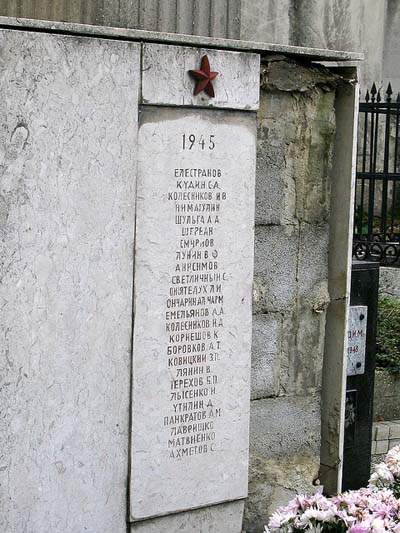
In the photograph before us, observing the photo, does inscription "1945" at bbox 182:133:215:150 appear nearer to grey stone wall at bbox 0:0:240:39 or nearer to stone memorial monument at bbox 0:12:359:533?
stone memorial monument at bbox 0:12:359:533

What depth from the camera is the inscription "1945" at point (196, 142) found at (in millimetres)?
4430

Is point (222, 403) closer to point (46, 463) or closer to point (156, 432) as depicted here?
point (156, 432)

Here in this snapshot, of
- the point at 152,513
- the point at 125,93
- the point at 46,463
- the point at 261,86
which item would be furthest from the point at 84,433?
the point at 261,86

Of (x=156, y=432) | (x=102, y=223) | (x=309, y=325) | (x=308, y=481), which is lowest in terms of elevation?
(x=308, y=481)

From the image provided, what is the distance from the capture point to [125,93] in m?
4.21

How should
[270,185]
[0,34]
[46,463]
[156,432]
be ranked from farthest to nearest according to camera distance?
[270,185] → [156,432] → [46,463] → [0,34]

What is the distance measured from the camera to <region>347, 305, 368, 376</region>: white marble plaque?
594 centimetres

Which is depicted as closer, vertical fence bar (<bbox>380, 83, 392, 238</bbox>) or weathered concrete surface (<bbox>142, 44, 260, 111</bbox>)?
weathered concrete surface (<bbox>142, 44, 260, 111</bbox>)

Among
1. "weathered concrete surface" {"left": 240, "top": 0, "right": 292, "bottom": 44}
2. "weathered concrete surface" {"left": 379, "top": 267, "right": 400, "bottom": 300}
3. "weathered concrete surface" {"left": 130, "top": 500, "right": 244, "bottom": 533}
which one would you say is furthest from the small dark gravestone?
"weathered concrete surface" {"left": 240, "top": 0, "right": 292, "bottom": 44}

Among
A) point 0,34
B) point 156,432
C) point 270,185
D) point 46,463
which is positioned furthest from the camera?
point 270,185

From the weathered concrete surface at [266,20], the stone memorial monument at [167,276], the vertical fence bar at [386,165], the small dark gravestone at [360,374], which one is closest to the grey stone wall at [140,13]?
the stone memorial monument at [167,276]

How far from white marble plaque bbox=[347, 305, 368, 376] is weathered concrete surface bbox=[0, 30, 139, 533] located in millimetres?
1897

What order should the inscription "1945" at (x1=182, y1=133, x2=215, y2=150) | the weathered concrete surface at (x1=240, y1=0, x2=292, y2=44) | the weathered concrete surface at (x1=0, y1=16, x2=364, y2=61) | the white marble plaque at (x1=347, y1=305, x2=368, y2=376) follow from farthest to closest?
the weathered concrete surface at (x1=240, y1=0, x2=292, y2=44) < the white marble plaque at (x1=347, y1=305, x2=368, y2=376) < the inscription "1945" at (x1=182, y1=133, x2=215, y2=150) < the weathered concrete surface at (x1=0, y1=16, x2=364, y2=61)

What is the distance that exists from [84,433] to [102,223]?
0.78 meters
